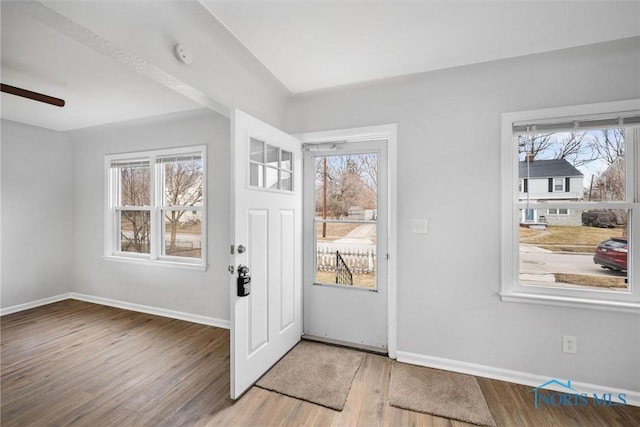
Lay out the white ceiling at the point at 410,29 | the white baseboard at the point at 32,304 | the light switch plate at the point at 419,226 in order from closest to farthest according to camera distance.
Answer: the white ceiling at the point at 410,29, the light switch plate at the point at 419,226, the white baseboard at the point at 32,304

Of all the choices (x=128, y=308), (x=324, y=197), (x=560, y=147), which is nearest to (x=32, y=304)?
(x=128, y=308)

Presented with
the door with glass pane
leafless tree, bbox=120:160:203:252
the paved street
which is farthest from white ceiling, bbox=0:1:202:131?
the paved street

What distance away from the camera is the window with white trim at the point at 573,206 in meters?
1.99

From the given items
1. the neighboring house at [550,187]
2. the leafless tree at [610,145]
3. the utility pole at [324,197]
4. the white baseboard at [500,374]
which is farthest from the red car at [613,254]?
the utility pole at [324,197]

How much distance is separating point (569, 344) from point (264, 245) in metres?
2.36

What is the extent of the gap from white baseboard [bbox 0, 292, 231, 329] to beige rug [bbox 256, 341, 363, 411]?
3.65ft

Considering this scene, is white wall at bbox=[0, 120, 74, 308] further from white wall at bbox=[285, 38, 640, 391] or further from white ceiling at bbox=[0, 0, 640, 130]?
white wall at bbox=[285, 38, 640, 391]

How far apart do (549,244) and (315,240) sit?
76.4 inches

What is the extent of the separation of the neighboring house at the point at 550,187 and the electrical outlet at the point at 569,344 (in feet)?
2.74

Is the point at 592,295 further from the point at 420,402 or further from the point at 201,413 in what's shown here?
the point at 201,413

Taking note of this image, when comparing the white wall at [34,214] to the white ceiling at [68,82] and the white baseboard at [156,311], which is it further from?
the white baseboard at [156,311]

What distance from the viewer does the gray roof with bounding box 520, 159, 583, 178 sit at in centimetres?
214

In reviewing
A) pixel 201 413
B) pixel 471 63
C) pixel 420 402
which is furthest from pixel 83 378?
pixel 471 63

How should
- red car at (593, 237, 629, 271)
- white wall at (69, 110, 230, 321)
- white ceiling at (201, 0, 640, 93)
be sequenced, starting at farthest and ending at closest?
white wall at (69, 110, 230, 321) < red car at (593, 237, 629, 271) < white ceiling at (201, 0, 640, 93)
